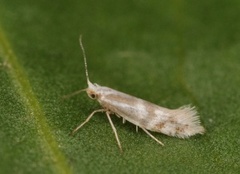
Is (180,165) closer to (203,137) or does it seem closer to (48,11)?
(203,137)

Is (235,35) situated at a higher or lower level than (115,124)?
higher

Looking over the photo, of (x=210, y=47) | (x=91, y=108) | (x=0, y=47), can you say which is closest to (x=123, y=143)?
(x=91, y=108)

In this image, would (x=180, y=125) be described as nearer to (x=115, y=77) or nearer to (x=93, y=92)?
(x=93, y=92)

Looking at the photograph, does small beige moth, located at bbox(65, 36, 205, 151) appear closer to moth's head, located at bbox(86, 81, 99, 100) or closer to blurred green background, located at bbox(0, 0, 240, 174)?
moth's head, located at bbox(86, 81, 99, 100)

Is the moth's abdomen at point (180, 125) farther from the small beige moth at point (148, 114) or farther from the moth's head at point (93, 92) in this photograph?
the moth's head at point (93, 92)

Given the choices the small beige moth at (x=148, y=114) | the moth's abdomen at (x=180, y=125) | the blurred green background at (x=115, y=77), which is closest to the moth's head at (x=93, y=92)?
the small beige moth at (x=148, y=114)

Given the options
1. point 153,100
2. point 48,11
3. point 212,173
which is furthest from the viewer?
point 48,11
